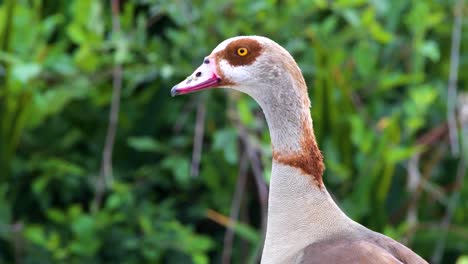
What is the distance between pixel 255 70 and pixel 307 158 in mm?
232

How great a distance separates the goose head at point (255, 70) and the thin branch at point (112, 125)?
5.28 feet

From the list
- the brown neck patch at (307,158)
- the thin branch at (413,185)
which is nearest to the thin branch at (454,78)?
the thin branch at (413,185)

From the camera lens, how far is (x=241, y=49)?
7.81 ft

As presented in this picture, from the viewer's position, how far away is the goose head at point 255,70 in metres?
2.37

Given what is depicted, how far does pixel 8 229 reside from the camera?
4.02m

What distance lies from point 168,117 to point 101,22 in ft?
1.58

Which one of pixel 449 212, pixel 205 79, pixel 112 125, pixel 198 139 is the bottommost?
pixel 449 212

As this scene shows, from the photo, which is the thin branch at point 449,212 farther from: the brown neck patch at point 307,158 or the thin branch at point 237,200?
the brown neck patch at point 307,158

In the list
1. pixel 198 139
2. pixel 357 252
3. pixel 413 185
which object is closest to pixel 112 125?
pixel 198 139

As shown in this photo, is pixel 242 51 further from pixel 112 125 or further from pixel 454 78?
pixel 454 78

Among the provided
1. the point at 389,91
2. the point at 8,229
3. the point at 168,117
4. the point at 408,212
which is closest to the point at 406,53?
the point at 389,91

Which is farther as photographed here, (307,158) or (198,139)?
(198,139)

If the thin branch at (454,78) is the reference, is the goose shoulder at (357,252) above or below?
below

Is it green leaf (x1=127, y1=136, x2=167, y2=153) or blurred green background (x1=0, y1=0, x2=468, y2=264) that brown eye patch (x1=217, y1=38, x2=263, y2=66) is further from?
green leaf (x1=127, y1=136, x2=167, y2=153)
